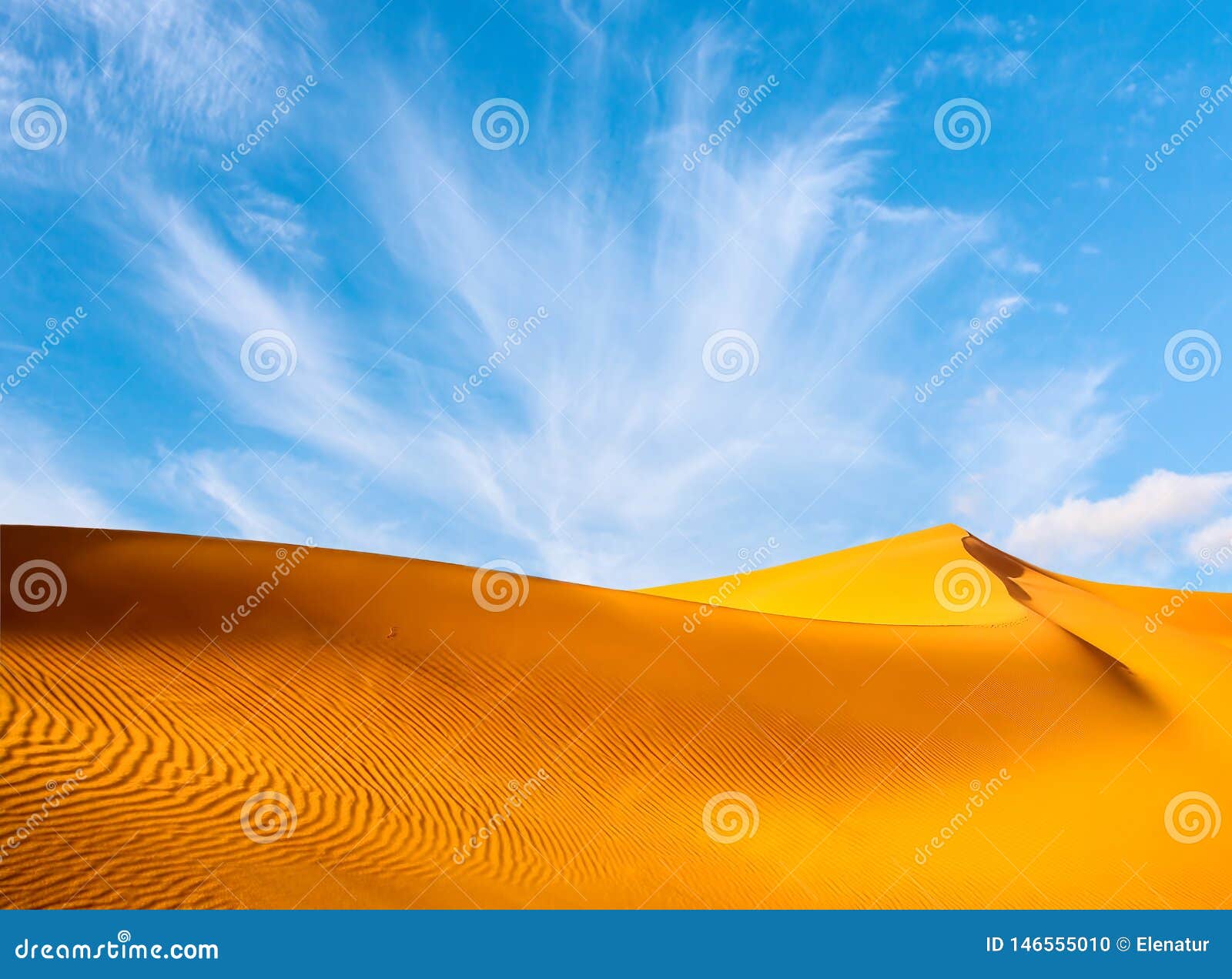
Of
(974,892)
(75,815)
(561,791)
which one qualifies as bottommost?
(974,892)

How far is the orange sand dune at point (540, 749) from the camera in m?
9.02

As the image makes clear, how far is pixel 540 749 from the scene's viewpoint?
13070mm

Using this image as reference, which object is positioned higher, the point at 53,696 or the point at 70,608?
the point at 70,608

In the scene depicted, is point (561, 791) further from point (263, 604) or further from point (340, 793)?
point (263, 604)

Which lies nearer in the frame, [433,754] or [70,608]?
[433,754]

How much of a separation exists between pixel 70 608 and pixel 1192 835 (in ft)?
64.1

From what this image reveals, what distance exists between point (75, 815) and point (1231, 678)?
82.3 feet

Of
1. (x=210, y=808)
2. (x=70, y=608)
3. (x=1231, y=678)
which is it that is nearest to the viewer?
(x=210, y=808)

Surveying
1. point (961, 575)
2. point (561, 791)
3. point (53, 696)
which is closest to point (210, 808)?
point (53, 696)

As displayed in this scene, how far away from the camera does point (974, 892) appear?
473 inches

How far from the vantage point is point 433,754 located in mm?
12000

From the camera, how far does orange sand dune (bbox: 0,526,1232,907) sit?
902 cm

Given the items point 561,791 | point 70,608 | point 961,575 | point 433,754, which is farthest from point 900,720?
point 961,575

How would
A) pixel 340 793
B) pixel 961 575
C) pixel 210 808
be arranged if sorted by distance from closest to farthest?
pixel 210 808
pixel 340 793
pixel 961 575
